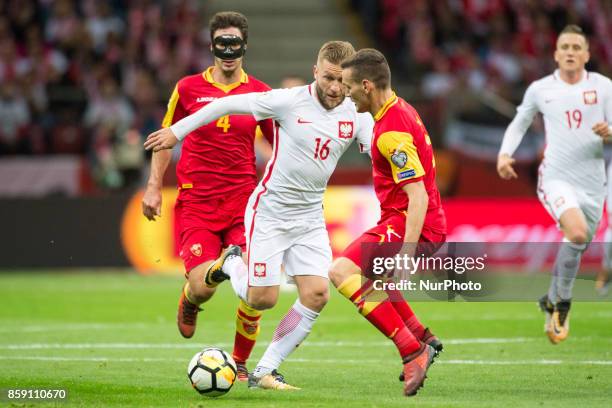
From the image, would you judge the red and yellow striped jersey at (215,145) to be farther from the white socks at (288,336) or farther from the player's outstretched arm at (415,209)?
the player's outstretched arm at (415,209)

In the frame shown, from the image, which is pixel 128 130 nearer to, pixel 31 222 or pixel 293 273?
pixel 31 222

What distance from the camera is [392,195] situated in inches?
319

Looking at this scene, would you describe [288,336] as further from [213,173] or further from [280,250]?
[213,173]

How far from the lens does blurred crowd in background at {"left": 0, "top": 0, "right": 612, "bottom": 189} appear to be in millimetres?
20344

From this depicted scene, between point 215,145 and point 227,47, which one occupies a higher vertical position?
point 227,47

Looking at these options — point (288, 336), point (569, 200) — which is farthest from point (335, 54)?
point (569, 200)

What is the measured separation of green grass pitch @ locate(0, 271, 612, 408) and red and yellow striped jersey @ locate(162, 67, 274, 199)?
57.7 inches

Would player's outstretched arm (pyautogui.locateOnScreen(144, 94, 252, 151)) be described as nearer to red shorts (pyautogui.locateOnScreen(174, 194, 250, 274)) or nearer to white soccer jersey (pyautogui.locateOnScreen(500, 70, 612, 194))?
red shorts (pyautogui.locateOnScreen(174, 194, 250, 274))

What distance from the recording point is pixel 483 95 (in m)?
19.8

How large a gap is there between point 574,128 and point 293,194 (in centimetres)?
355

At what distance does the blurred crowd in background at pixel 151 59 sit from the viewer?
2034cm

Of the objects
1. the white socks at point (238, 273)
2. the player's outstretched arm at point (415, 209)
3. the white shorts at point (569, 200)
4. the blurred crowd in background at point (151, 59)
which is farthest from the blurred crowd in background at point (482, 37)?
the player's outstretched arm at point (415, 209)

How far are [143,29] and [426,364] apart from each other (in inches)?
648

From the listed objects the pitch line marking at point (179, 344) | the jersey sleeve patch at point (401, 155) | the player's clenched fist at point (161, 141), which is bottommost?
the pitch line marking at point (179, 344)
